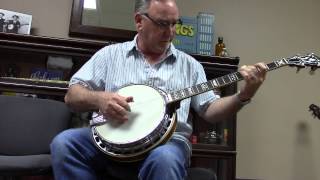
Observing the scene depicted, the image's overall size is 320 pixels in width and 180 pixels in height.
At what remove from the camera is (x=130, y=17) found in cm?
233

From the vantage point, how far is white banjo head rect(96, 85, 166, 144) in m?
1.23

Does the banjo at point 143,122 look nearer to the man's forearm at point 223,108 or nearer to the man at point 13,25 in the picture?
the man's forearm at point 223,108

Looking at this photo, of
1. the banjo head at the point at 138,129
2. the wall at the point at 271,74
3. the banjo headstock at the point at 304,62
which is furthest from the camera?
the wall at the point at 271,74

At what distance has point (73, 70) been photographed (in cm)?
220

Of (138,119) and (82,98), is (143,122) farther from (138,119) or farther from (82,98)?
(82,98)

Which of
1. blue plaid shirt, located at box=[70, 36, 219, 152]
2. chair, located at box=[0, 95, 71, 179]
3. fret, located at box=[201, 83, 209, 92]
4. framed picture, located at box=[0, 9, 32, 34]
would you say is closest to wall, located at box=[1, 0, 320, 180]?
framed picture, located at box=[0, 9, 32, 34]

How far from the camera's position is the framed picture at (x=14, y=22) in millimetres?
2102

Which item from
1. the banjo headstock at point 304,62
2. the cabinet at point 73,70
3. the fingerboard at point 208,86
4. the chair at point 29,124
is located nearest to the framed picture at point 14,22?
the cabinet at point 73,70

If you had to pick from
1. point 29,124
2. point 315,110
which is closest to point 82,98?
point 29,124

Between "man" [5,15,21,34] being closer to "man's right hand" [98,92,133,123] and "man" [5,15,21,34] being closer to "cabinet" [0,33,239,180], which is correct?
"cabinet" [0,33,239,180]

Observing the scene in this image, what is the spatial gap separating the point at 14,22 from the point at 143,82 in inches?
41.0

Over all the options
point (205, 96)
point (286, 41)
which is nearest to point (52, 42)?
point (205, 96)

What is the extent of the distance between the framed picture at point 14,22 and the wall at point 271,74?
0.31 ft

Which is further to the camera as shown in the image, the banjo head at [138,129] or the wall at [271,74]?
the wall at [271,74]
